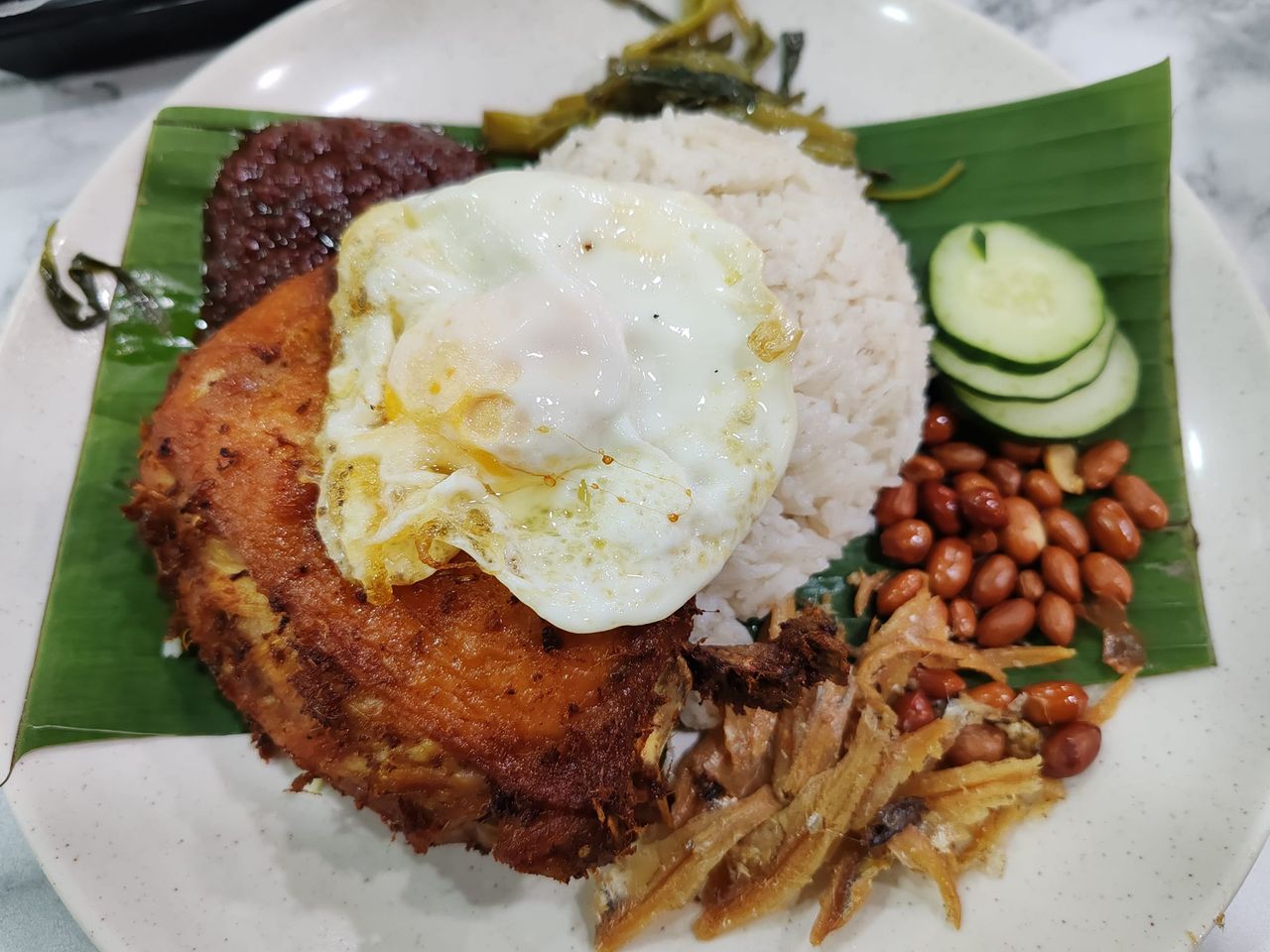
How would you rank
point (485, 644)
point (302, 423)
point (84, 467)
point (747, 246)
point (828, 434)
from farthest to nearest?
point (828, 434) → point (84, 467) → point (747, 246) → point (302, 423) → point (485, 644)

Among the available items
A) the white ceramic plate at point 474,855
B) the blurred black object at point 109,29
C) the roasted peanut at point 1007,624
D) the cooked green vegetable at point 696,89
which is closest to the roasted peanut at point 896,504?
the roasted peanut at point 1007,624

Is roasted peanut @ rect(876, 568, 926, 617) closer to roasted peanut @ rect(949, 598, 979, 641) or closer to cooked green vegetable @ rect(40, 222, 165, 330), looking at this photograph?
roasted peanut @ rect(949, 598, 979, 641)

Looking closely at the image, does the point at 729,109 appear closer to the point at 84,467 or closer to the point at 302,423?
the point at 302,423

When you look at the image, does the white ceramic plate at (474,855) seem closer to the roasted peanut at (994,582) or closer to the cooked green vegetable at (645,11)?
the roasted peanut at (994,582)

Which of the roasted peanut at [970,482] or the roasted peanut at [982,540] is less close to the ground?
the roasted peanut at [970,482]

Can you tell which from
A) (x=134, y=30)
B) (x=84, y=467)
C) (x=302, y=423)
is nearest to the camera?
(x=302, y=423)

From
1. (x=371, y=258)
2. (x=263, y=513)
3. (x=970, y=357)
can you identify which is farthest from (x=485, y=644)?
(x=970, y=357)

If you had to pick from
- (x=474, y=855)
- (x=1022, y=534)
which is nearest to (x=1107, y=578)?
(x=1022, y=534)
